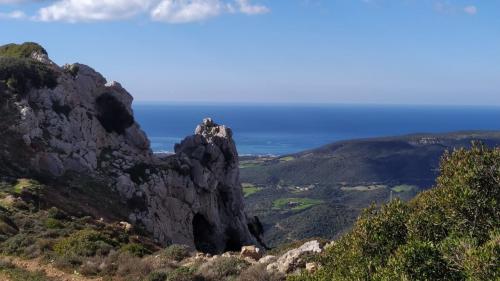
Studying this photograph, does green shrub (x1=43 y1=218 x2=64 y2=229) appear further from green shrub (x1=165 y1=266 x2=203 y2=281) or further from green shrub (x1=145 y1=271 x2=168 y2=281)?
green shrub (x1=165 y1=266 x2=203 y2=281)

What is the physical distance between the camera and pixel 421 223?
13.7 m

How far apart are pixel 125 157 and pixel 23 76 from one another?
11.1m

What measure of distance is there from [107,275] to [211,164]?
30.5m

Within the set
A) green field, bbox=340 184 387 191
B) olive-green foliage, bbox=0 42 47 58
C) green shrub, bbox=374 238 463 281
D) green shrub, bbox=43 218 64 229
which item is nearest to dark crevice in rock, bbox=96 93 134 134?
olive-green foliage, bbox=0 42 47 58

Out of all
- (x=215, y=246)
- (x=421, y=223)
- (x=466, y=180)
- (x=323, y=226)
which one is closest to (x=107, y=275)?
(x=421, y=223)

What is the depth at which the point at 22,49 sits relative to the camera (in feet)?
182

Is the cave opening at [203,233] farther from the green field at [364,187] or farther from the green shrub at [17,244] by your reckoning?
the green field at [364,187]

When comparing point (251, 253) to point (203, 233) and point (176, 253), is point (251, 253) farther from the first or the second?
point (203, 233)

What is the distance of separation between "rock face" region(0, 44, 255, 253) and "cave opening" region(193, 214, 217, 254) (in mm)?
94

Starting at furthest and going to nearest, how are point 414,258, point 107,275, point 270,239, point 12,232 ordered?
point 270,239
point 12,232
point 107,275
point 414,258

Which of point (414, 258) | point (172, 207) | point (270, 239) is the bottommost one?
point (270, 239)

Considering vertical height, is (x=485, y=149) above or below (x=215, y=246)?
above

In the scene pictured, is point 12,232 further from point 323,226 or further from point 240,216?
point 323,226

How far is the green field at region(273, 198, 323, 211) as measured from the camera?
151738mm
